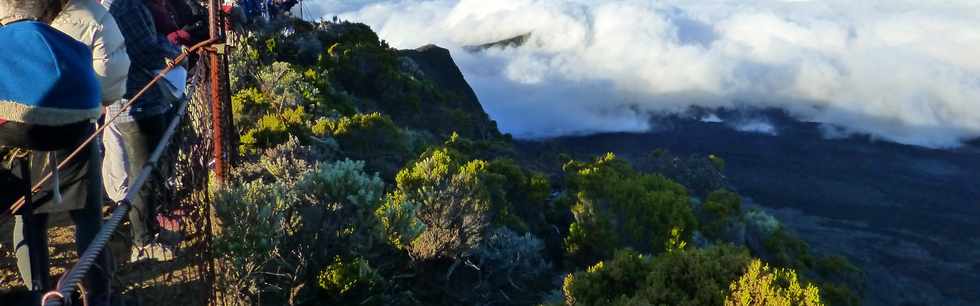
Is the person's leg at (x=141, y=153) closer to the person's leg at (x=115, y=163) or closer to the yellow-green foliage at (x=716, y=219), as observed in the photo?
the person's leg at (x=115, y=163)

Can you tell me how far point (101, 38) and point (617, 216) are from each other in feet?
22.6

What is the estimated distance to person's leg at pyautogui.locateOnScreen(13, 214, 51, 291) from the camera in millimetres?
2197

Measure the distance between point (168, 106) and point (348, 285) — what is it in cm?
127

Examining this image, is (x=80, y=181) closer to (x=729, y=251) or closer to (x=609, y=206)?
(x=729, y=251)

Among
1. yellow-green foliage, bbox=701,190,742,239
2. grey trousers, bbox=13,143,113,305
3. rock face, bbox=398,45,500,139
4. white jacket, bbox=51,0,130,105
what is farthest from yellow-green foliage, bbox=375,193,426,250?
rock face, bbox=398,45,500,139

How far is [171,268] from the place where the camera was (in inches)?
123

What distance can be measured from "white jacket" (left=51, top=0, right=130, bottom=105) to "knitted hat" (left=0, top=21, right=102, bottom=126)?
724mm

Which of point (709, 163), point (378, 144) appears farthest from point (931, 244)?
point (378, 144)

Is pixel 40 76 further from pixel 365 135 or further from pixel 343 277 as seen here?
pixel 365 135

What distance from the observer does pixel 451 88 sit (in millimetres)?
29609

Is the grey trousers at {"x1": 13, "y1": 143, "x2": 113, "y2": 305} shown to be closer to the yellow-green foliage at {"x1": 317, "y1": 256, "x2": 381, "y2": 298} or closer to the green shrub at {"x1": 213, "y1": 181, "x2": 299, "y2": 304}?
the green shrub at {"x1": 213, "y1": 181, "x2": 299, "y2": 304}

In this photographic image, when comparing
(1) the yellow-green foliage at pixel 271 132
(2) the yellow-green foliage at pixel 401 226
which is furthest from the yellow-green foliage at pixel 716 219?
(2) the yellow-green foliage at pixel 401 226

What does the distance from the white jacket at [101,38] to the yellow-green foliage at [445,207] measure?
2.45m

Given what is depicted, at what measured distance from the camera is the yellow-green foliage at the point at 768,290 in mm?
3871
